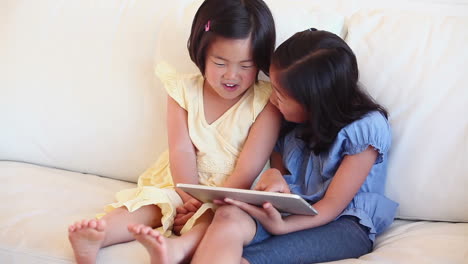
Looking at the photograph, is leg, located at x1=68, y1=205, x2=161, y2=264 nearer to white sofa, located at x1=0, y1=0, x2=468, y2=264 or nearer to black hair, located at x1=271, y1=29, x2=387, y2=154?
white sofa, located at x1=0, y1=0, x2=468, y2=264

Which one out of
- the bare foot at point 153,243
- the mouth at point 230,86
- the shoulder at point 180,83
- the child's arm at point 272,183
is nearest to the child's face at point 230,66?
the mouth at point 230,86

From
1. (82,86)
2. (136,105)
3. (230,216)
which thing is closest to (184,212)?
(230,216)

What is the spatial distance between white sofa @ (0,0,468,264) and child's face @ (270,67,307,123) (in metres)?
0.21

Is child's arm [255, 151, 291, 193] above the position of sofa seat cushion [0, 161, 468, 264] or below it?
above

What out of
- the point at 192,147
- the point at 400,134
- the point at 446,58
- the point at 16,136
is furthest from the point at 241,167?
the point at 16,136

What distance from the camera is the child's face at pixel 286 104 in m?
1.43

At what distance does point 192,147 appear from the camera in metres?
1.62

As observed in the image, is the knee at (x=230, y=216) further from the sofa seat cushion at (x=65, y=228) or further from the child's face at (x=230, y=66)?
the child's face at (x=230, y=66)

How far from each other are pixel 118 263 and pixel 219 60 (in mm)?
538

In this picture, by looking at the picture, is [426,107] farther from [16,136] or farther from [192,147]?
[16,136]

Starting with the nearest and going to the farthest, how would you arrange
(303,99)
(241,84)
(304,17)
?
(303,99), (241,84), (304,17)

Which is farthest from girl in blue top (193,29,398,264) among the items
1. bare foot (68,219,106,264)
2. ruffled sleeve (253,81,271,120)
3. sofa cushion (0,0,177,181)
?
sofa cushion (0,0,177,181)

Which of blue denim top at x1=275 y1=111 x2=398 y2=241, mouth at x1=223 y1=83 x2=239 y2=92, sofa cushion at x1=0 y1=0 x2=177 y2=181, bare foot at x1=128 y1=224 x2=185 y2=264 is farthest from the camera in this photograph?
sofa cushion at x1=0 y1=0 x2=177 y2=181

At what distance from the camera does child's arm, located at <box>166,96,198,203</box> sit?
5.16 ft
